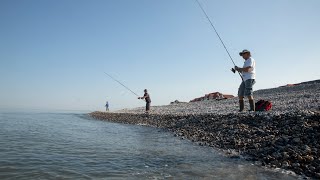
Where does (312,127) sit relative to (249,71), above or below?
below

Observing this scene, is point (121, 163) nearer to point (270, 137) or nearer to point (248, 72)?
point (270, 137)

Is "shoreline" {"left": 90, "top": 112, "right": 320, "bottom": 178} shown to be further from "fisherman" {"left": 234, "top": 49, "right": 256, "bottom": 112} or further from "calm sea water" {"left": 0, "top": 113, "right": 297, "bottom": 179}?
"fisherman" {"left": 234, "top": 49, "right": 256, "bottom": 112}

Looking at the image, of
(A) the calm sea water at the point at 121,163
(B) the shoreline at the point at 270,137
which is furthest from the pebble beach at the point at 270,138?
(A) the calm sea water at the point at 121,163

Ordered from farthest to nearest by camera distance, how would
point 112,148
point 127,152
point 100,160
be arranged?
point 112,148, point 127,152, point 100,160

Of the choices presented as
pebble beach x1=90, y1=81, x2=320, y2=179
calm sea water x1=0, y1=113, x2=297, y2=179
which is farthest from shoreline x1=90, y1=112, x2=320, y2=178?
calm sea water x1=0, y1=113, x2=297, y2=179

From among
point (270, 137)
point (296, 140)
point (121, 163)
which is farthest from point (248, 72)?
point (121, 163)

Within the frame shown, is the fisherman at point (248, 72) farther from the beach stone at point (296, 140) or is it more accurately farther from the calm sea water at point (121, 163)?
the beach stone at point (296, 140)

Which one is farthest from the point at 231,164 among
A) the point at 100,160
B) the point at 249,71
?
the point at 249,71

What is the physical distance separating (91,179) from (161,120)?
1518cm

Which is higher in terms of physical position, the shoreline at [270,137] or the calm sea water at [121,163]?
the shoreline at [270,137]

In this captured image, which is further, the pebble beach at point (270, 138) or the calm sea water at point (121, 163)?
the pebble beach at point (270, 138)

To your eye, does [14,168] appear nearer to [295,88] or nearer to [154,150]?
[154,150]

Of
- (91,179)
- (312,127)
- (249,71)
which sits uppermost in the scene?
(249,71)

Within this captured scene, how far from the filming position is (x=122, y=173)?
Answer: 6871mm
